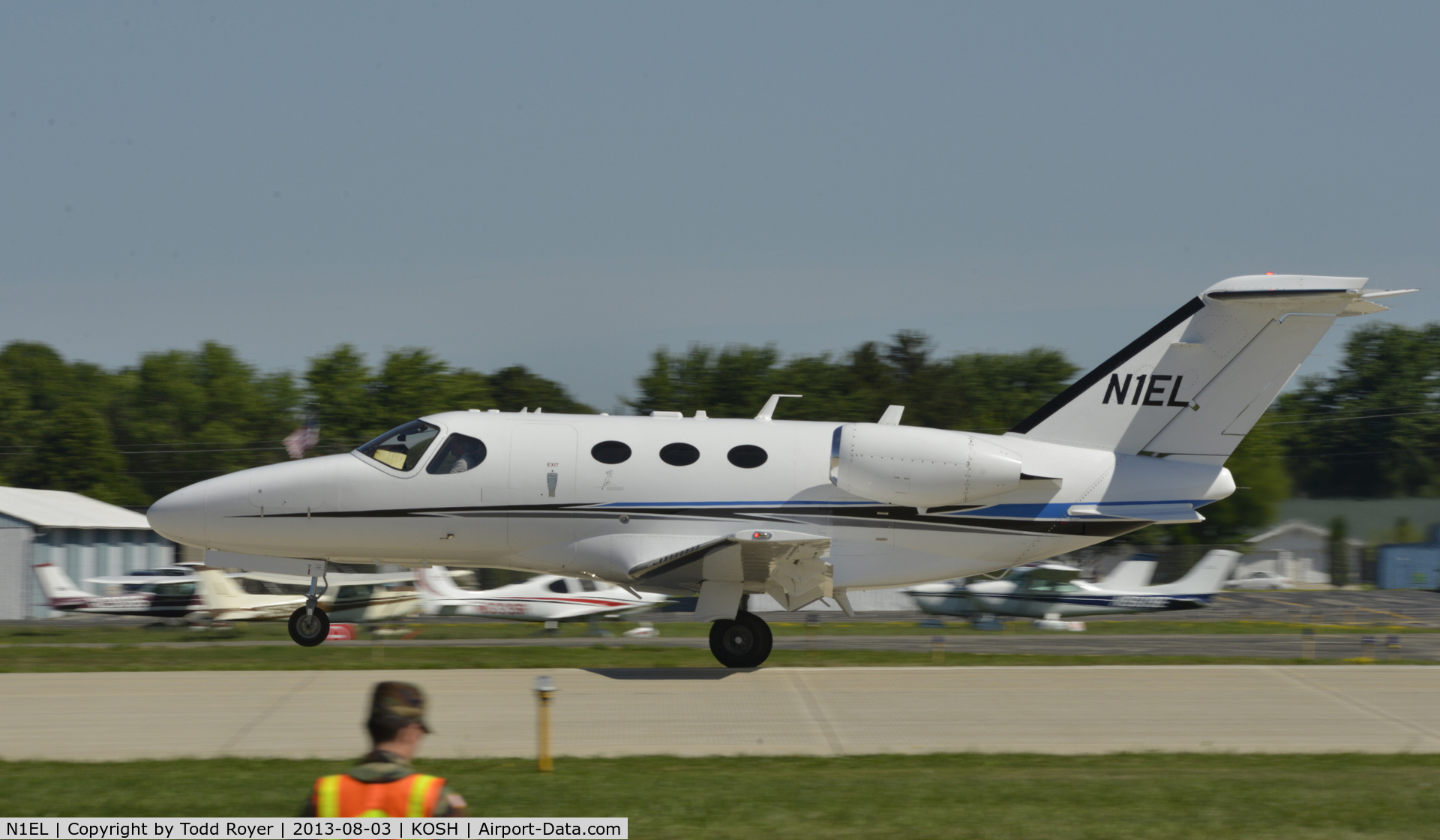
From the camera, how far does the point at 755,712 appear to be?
42.2 ft

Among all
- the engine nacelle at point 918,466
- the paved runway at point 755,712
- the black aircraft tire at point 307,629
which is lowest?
the paved runway at point 755,712

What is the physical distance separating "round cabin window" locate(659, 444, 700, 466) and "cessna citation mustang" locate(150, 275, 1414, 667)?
0.8 inches

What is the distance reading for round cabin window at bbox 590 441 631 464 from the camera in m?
15.8

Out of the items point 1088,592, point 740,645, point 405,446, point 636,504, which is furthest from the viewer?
point 1088,592

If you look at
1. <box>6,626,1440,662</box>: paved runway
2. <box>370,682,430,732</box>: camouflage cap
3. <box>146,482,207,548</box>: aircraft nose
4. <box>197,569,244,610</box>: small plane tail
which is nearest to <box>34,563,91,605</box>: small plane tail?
<box>197,569,244,610</box>: small plane tail

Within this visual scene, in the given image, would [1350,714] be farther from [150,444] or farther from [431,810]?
[150,444]

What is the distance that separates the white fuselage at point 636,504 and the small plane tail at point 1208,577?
14.0m

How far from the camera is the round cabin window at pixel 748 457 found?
1577 centimetres

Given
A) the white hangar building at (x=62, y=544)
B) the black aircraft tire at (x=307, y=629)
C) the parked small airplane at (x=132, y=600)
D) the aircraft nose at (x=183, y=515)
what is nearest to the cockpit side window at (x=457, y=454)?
the black aircraft tire at (x=307, y=629)

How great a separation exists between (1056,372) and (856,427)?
195 ft

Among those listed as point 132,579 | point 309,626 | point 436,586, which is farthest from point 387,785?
point 132,579

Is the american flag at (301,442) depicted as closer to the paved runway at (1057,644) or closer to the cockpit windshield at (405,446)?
the paved runway at (1057,644)

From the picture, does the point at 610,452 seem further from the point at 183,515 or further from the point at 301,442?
the point at 301,442

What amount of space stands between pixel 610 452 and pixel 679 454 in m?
0.85
